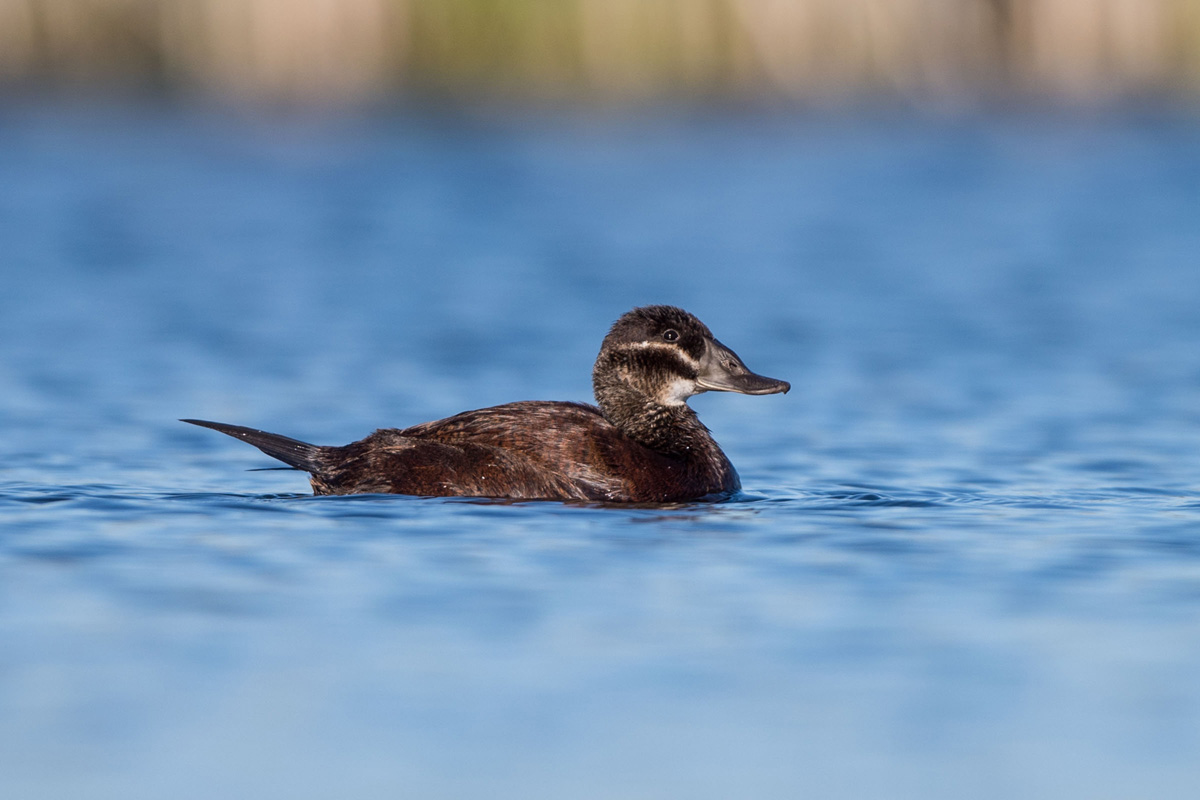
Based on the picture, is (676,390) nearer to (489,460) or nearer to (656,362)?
(656,362)

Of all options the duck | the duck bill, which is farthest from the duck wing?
the duck bill

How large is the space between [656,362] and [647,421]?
299mm

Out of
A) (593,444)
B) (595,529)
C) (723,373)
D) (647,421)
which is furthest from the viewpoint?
(723,373)

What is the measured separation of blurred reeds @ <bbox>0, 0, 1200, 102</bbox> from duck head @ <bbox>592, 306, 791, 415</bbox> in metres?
26.8

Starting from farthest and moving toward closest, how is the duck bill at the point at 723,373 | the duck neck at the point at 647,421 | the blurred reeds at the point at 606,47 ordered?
the blurred reeds at the point at 606,47, the duck bill at the point at 723,373, the duck neck at the point at 647,421

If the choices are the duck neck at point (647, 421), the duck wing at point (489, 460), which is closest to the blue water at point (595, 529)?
the duck wing at point (489, 460)

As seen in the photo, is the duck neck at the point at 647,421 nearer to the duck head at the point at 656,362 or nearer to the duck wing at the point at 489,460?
the duck head at the point at 656,362

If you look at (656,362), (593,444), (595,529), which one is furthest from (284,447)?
(656,362)

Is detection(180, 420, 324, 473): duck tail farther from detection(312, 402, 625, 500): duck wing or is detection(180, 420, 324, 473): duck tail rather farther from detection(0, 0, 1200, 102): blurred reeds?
detection(0, 0, 1200, 102): blurred reeds

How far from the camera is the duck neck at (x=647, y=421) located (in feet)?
28.8

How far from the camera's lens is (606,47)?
36750mm

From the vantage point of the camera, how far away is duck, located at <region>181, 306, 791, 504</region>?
27.1ft

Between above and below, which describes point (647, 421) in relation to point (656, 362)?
below

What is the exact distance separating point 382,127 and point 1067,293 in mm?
18231
